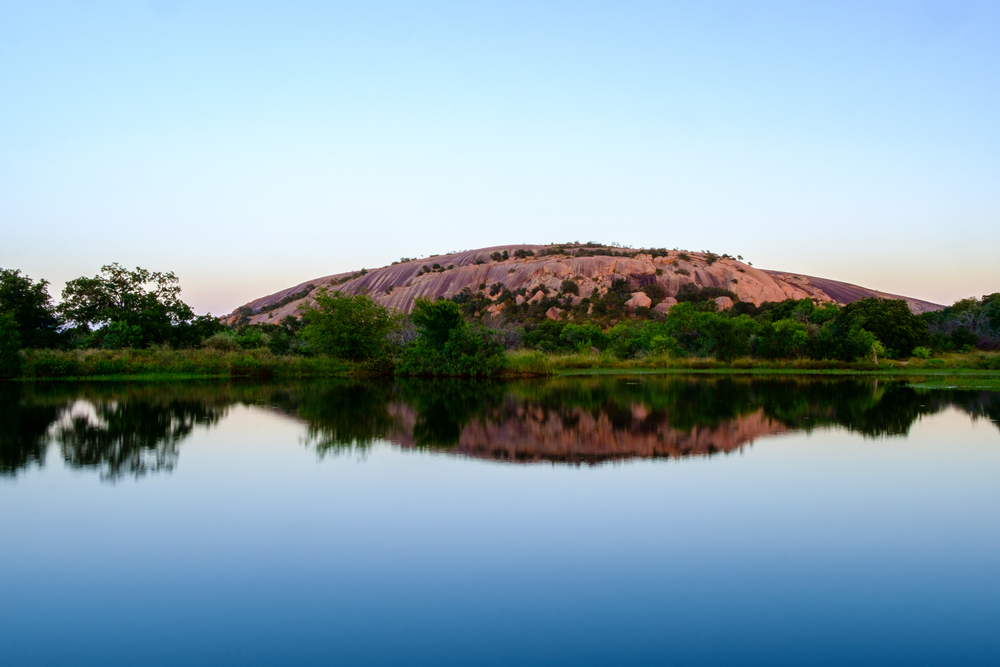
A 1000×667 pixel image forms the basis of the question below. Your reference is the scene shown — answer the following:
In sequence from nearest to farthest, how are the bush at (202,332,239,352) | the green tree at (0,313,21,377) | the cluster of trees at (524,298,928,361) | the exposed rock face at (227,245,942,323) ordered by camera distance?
the green tree at (0,313,21,377) < the bush at (202,332,239,352) < the cluster of trees at (524,298,928,361) < the exposed rock face at (227,245,942,323)

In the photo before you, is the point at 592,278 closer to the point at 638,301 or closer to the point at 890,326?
the point at 638,301

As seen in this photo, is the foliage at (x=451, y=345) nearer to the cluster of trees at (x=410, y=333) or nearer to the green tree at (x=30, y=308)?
the cluster of trees at (x=410, y=333)

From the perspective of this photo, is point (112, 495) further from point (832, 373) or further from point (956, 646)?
point (832, 373)

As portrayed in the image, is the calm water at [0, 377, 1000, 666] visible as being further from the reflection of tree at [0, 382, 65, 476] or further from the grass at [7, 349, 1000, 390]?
the grass at [7, 349, 1000, 390]

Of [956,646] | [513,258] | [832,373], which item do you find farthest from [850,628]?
[513,258]

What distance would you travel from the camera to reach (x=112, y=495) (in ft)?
34.9

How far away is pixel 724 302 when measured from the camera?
87375 millimetres

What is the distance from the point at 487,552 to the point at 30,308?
44.2 meters

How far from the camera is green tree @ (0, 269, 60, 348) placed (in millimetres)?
41938

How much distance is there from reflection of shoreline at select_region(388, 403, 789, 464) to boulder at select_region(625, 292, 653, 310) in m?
66.8

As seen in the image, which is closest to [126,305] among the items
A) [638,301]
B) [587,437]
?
[587,437]

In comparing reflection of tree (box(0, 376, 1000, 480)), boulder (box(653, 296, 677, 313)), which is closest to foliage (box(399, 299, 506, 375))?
reflection of tree (box(0, 376, 1000, 480))

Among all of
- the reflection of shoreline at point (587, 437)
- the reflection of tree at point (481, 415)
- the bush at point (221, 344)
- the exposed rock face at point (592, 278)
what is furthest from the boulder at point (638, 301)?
the reflection of shoreline at point (587, 437)

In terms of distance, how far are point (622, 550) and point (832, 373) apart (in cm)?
3692
